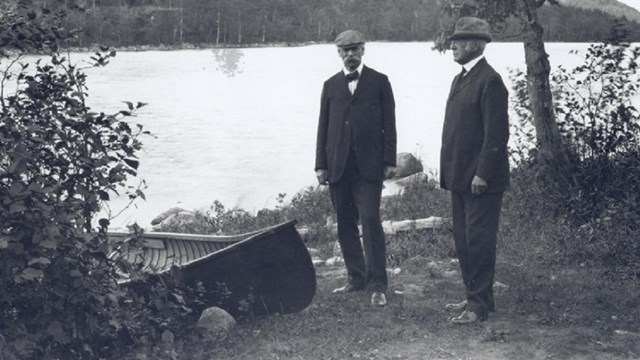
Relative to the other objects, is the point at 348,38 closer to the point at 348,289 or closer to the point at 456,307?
the point at 348,289

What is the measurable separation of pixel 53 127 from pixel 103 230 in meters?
0.76

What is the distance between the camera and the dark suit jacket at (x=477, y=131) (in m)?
5.91

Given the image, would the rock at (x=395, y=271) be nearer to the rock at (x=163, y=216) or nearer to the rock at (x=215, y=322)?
the rock at (x=215, y=322)

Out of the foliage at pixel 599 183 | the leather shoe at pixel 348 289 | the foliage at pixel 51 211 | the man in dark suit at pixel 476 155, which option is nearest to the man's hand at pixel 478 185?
the man in dark suit at pixel 476 155

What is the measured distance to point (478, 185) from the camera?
5.96m

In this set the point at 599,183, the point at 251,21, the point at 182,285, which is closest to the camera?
the point at 182,285

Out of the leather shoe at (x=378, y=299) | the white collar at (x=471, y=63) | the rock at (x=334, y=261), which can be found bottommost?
the rock at (x=334, y=261)

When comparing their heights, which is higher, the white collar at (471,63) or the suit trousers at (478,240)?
the white collar at (471,63)

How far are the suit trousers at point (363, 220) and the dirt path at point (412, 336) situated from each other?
11.1 inches

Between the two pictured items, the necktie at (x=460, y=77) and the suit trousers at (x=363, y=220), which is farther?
the suit trousers at (x=363, y=220)

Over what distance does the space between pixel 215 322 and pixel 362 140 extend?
6.32 ft

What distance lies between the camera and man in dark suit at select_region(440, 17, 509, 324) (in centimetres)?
593

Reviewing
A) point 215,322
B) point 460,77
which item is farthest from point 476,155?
point 215,322

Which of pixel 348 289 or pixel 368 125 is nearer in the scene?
pixel 368 125
